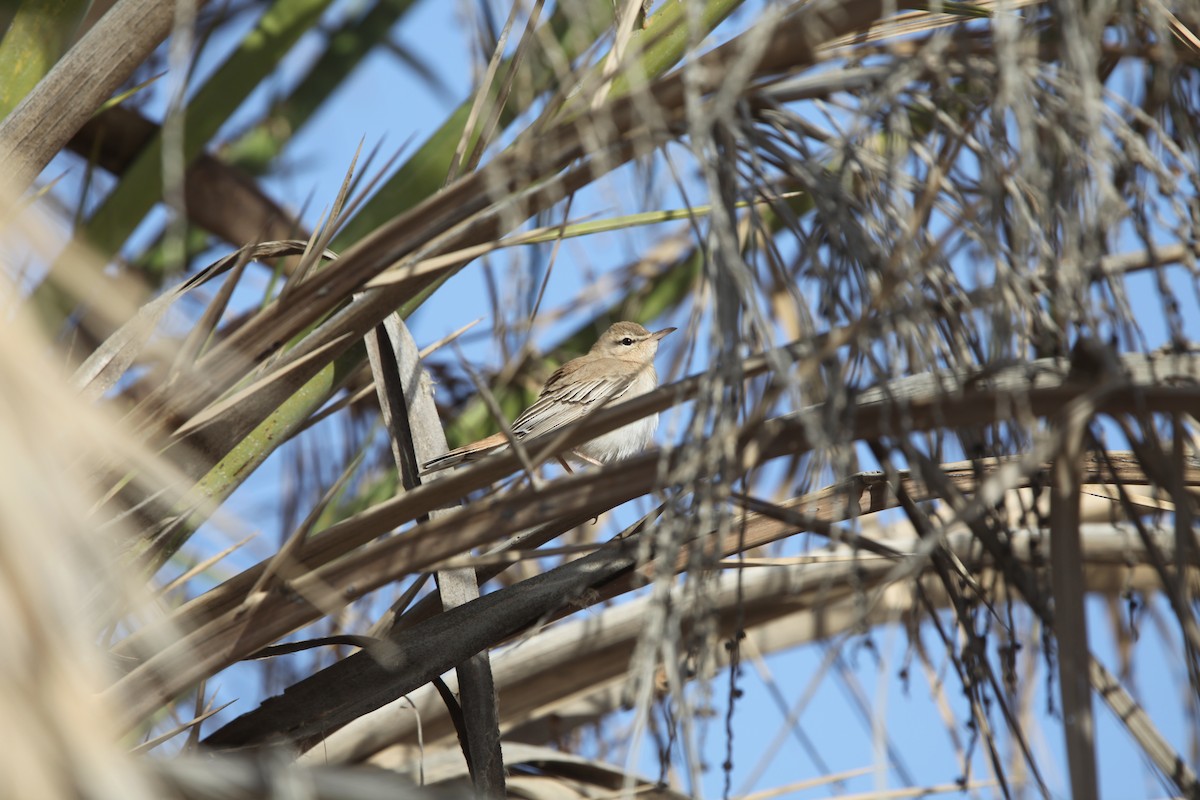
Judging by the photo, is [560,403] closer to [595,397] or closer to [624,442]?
[595,397]

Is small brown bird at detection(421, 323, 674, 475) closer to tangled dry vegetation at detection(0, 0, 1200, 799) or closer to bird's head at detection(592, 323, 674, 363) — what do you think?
bird's head at detection(592, 323, 674, 363)

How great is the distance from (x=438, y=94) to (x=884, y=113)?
371 centimetres

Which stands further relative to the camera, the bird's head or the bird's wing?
the bird's head

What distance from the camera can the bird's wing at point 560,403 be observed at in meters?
5.54

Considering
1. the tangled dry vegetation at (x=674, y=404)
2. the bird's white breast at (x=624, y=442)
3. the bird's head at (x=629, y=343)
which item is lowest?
the tangled dry vegetation at (x=674, y=404)

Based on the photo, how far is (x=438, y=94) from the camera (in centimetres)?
500

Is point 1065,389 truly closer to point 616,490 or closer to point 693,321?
point 616,490

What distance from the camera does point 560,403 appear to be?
18.3ft

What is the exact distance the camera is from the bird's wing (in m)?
5.54

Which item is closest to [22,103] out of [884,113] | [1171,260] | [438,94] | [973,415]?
[884,113]

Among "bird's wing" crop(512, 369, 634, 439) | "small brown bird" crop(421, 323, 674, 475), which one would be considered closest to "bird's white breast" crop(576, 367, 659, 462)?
"small brown bird" crop(421, 323, 674, 475)

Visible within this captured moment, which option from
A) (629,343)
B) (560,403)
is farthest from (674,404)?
(629,343)

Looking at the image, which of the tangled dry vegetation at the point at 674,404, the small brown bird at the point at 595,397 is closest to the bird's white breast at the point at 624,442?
the small brown bird at the point at 595,397

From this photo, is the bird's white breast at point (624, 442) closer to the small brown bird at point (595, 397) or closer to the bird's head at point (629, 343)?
the small brown bird at point (595, 397)
